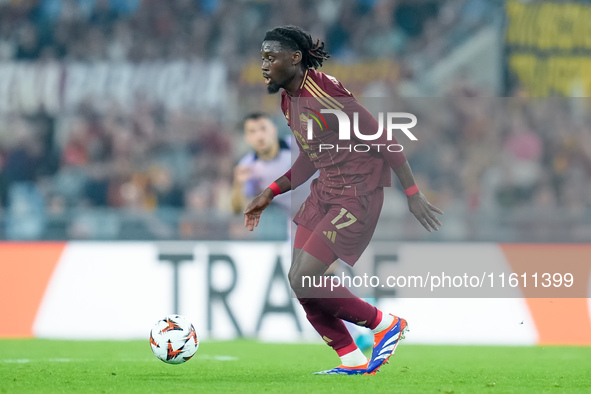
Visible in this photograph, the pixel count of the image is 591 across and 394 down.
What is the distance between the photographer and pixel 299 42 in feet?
19.5

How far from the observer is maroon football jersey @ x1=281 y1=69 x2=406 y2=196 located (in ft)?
19.0

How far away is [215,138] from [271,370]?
307 inches

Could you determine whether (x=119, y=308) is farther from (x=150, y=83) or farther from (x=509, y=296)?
(x=150, y=83)

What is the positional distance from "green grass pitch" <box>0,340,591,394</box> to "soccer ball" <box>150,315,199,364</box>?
0.12 meters

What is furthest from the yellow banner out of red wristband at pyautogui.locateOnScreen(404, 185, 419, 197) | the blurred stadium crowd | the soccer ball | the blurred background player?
the soccer ball

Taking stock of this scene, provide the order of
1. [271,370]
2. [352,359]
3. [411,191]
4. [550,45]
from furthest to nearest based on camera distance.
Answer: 1. [550,45]
2. [271,370]
3. [352,359]
4. [411,191]

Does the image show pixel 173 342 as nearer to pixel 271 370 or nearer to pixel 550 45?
pixel 271 370

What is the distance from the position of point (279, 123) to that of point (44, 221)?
11.6 feet

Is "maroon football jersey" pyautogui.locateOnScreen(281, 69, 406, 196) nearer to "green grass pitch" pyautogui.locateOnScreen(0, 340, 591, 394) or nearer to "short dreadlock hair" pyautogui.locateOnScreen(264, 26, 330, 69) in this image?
"short dreadlock hair" pyautogui.locateOnScreen(264, 26, 330, 69)

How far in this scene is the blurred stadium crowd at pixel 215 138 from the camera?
33.7 ft

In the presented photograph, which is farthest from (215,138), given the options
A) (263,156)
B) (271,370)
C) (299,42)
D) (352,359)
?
(352,359)

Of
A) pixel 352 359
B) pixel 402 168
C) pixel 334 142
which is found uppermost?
pixel 334 142

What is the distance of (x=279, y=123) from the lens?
1250cm

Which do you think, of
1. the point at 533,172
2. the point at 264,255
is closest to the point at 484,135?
the point at 533,172
